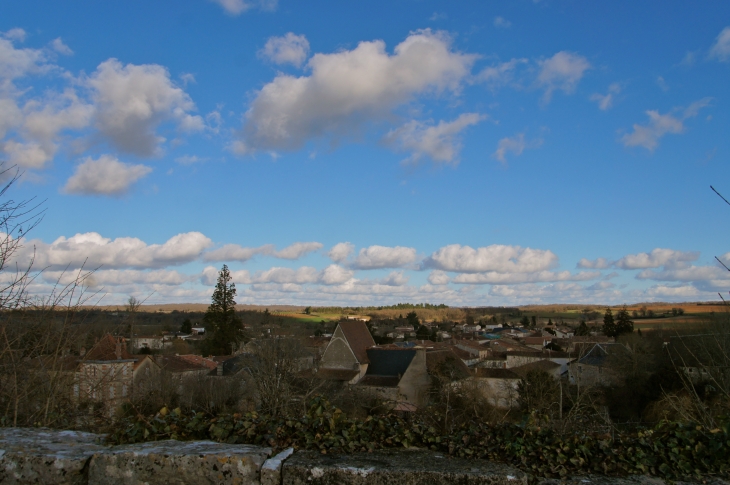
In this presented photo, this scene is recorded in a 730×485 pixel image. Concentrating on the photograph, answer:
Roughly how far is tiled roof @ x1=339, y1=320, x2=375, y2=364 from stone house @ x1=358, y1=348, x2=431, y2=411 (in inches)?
59.7

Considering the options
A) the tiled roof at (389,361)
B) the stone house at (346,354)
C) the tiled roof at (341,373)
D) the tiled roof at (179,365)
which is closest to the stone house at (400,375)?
the tiled roof at (389,361)

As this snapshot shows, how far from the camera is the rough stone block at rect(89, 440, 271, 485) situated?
2.52m

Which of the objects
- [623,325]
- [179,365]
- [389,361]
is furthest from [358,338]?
[623,325]

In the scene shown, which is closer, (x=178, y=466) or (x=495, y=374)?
(x=178, y=466)

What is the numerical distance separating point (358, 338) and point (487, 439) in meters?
39.8

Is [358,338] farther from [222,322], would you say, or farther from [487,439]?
[487,439]

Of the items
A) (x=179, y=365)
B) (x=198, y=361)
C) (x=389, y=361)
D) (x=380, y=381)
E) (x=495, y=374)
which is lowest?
(x=495, y=374)

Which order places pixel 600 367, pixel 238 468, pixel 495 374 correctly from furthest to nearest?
1. pixel 495 374
2. pixel 600 367
3. pixel 238 468

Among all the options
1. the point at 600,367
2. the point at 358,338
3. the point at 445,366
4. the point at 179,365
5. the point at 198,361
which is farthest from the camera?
the point at 358,338

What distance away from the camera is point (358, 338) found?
41906 mm

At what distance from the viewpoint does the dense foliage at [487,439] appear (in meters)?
2.57

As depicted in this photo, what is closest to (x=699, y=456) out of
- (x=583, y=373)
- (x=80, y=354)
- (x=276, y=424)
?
(x=276, y=424)

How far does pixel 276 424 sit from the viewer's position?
3021 millimetres

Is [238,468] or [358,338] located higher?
[238,468]
